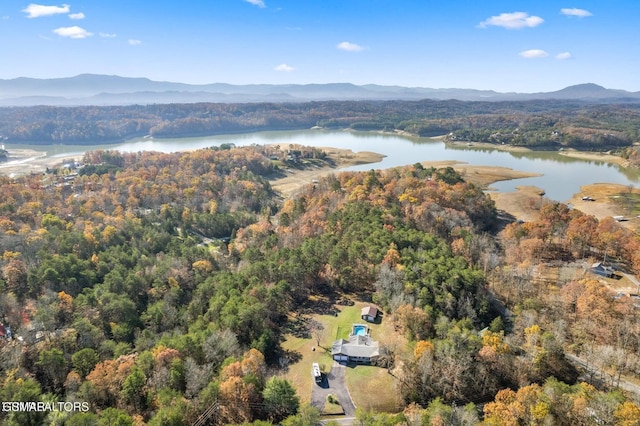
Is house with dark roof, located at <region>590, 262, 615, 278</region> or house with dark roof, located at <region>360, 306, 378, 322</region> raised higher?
house with dark roof, located at <region>590, 262, 615, 278</region>

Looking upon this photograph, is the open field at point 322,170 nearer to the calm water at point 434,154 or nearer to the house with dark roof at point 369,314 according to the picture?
the calm water at point 434,154

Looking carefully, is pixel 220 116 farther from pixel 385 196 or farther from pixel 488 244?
pixel 488 244

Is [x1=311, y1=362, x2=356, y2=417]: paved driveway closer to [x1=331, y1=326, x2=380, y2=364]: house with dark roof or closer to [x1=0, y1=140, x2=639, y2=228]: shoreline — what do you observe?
[x1=331, y1=326, x2=380, y2=364]: house with dark roof

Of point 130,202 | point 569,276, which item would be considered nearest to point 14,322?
point 130,202

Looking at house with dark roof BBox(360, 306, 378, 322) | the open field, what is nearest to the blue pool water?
house with dark roof BBox(360, 306, 378, 322)

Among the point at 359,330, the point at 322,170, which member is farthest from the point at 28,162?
the point at 359,330

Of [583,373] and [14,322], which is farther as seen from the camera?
[14,322]
